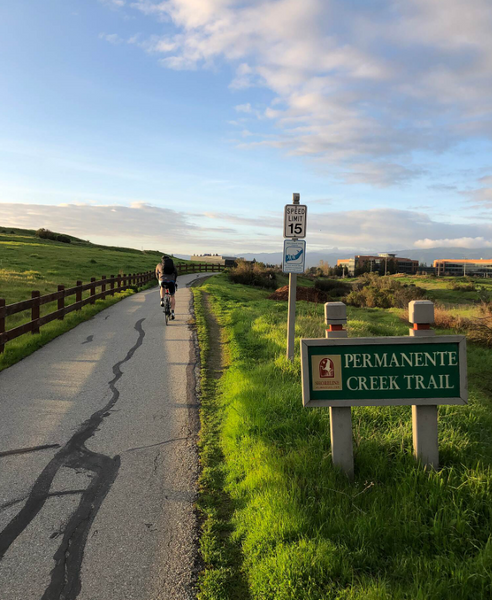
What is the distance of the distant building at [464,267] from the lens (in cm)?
17312

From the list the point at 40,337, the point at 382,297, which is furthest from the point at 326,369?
the point at 382,297

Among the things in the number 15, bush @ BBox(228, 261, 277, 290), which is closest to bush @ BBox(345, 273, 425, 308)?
bush @ BBox(228, 261, 277, 290)

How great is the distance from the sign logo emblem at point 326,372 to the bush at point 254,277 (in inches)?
1401

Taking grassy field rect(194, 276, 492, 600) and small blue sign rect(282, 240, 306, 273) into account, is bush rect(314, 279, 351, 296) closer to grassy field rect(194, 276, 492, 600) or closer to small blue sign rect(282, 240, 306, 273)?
small blue sign rect(282, 240, 306, 273)

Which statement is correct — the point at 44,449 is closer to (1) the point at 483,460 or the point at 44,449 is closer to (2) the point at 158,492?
(2) the point at 158,492

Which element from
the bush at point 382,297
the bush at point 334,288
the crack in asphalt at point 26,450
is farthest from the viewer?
the bush at point 334,288

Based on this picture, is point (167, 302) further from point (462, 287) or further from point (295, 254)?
point (462, 287)

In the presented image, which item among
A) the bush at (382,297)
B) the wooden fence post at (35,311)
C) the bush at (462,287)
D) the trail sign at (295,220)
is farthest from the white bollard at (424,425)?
the bush at (462,287)

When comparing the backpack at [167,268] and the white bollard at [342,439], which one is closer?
the white bollard at [342,439]

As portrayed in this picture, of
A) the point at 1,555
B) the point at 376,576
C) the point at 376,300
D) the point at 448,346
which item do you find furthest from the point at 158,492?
the point at 376,300

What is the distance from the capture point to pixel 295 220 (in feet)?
25.3

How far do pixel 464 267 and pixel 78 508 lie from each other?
196 metres

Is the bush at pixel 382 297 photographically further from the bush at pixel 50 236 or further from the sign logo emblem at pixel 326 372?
the bush at pixel 50 236

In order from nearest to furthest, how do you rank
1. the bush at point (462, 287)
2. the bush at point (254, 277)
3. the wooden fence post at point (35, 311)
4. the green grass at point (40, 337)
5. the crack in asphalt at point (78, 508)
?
the crack in asphalt at point (78, 508) → the green grass at point (40, 337) → the wooden fence post at point (35, 311) → the bush at point (254, 277) → the bush at point (462, 287)
